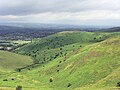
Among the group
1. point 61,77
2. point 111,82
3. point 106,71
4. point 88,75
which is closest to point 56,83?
point 61,77

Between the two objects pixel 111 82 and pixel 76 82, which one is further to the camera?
pixel 76 82

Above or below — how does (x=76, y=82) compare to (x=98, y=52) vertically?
below

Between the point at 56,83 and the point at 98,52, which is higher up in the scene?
the point at 98,52

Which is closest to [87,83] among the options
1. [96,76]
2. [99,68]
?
[96,76]

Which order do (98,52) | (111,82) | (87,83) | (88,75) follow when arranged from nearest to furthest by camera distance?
(111,82) < (87,83) < (88,75) < (98,52)

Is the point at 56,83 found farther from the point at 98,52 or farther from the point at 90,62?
the point at 98,52

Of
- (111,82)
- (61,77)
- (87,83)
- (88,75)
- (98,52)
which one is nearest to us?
(111,82)

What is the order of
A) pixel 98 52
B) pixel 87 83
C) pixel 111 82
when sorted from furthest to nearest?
pixel 98 52
pixel 87 83
pixel 111 82

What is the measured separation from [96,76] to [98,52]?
40473 mm

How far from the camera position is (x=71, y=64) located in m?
196

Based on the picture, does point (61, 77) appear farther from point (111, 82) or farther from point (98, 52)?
point (111, 82)

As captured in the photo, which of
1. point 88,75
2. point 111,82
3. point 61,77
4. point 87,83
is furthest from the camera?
point 61,77

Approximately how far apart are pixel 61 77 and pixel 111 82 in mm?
55398

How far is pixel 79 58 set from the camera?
19912 centimetres
